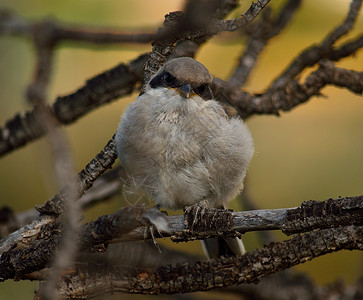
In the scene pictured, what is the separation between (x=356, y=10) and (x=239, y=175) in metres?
1.55

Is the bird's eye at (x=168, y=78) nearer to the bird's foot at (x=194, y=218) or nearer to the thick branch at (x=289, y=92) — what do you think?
the thick branch at (x=289, y=92)

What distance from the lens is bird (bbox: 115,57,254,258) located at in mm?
3766

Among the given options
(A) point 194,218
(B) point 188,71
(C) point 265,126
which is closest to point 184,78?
(B) point 188,71

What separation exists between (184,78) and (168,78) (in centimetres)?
14

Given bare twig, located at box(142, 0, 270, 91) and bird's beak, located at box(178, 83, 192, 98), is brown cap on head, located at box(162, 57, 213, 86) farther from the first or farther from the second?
bare twig, located at box(142, 0, 270, 91)

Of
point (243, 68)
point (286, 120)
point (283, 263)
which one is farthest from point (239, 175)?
point (286, 120)

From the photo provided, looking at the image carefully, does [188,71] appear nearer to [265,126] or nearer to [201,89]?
[201,89]

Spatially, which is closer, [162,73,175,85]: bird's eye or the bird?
the bird

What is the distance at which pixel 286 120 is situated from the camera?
6.30m

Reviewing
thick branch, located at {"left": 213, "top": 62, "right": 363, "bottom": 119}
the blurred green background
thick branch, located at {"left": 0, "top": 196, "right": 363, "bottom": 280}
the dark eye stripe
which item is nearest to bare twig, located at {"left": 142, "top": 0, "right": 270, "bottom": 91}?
the dark eye stripe

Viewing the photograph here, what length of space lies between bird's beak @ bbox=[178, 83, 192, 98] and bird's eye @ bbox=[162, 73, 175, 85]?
9cm

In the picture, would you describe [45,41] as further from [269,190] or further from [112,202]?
[269,190]

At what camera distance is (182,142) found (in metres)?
3.77

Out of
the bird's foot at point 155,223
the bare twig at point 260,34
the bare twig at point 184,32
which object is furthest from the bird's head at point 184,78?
the bird's foot at point 155,223
